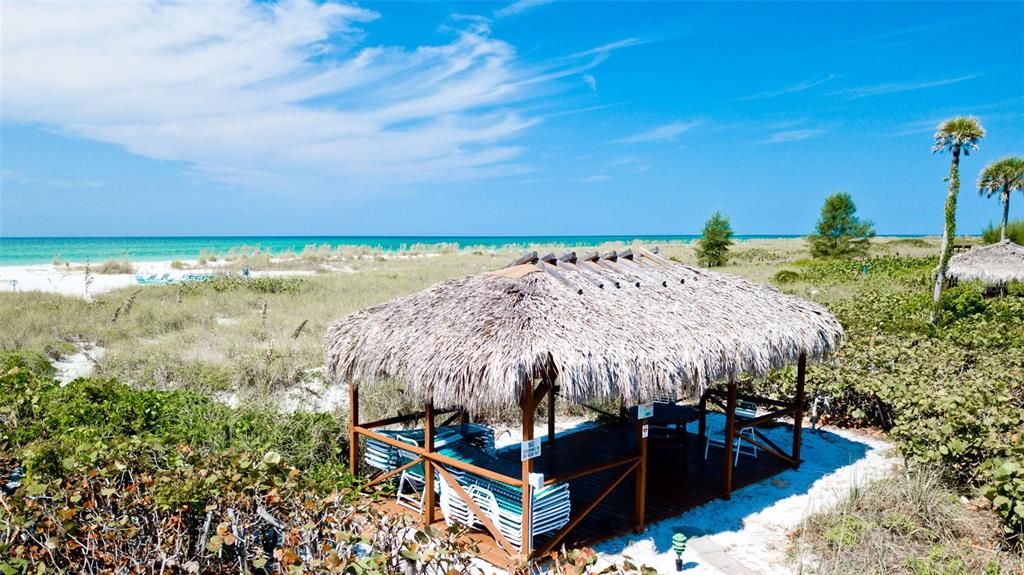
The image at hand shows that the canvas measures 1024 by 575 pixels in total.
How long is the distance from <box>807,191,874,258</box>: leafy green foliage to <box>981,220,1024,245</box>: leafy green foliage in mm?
6457

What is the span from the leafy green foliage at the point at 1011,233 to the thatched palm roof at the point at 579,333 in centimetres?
3400

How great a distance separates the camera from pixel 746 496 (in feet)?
23.0

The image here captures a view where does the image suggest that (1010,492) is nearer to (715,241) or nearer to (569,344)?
(569,344)

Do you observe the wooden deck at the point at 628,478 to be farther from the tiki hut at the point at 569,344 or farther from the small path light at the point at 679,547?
the small path light at the point at 679,547

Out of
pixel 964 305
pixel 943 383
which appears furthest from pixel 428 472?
pixel 964 305

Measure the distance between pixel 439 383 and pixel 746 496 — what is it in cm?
400

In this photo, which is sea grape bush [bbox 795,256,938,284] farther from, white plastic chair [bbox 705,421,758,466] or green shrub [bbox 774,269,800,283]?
white plastic chair [bbox 705,421,758,466]

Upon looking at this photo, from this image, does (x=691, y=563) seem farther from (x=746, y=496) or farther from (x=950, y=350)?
(x=950, y=350)

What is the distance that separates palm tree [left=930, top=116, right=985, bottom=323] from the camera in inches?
621

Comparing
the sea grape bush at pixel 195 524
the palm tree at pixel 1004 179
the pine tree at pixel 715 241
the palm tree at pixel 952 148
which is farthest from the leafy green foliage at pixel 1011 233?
the sea grape bush at pixel 195 524

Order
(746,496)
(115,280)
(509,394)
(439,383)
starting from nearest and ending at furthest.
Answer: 1. (509,394)
2. (439,383)
3. (746,496)
4. (115,280)

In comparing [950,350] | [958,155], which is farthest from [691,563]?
[958,155]

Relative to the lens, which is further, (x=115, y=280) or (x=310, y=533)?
(x=115, y=280)

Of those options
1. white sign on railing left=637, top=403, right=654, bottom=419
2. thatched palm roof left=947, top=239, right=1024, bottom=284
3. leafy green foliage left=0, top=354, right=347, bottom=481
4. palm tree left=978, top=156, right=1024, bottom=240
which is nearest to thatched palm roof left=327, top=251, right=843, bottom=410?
white sign on railing left=637, top=403, right=654, bottom=419
